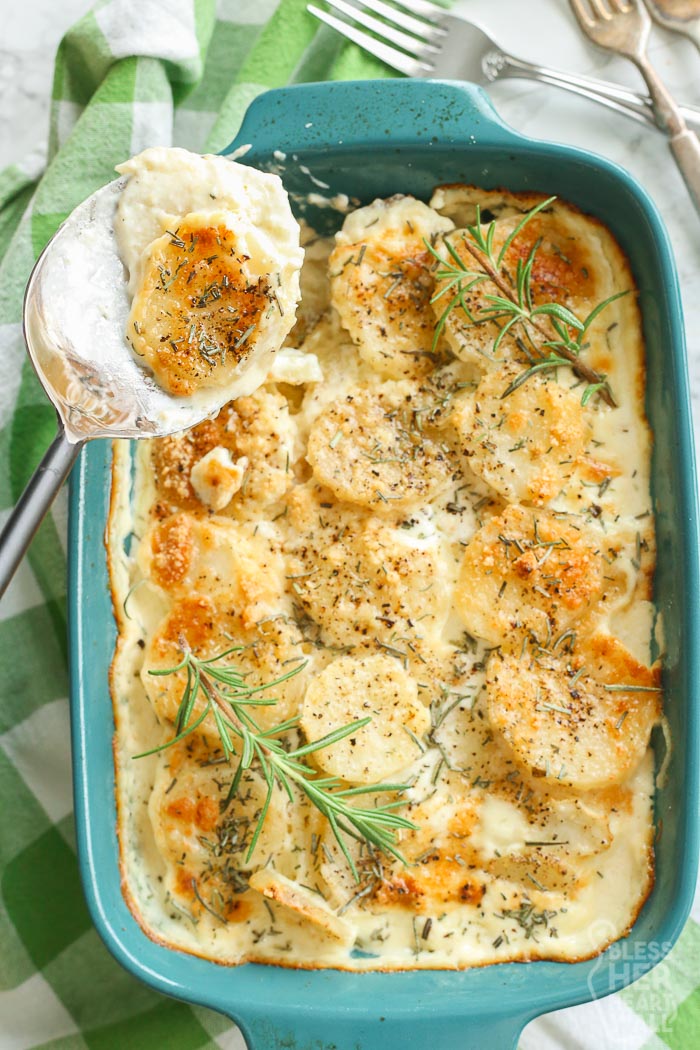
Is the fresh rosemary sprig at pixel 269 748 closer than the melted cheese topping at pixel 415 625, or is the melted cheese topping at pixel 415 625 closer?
the fresh rosemary sprig at pixel 269 748

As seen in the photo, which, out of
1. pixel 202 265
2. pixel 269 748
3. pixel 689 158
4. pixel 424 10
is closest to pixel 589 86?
pixel 689 158

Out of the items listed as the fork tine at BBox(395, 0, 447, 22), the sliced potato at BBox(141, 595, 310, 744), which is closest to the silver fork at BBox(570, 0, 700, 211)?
the fork tine at BBox(395, 0, 447, 22)

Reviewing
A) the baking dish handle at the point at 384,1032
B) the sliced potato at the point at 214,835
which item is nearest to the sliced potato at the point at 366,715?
the sliced potato at the point at 214,835

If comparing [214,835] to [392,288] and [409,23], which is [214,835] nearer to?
[392,288]

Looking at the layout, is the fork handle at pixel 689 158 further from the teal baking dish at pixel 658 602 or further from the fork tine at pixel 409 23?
the fork tine at pixel 409 23

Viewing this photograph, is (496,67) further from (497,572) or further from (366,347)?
(497,572)

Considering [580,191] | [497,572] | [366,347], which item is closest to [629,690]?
[497,572]
